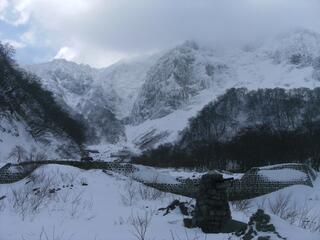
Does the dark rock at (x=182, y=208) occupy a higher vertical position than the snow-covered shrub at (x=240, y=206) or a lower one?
higher

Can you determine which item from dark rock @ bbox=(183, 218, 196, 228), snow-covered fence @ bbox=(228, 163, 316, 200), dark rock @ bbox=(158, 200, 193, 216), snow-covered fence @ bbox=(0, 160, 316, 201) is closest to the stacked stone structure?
dark rock @ bbox=(183, 218, 196, 228)

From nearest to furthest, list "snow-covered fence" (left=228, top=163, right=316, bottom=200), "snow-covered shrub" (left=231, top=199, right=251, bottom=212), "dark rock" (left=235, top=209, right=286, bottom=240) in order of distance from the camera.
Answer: "dark rock" (left=235, top=209, right=286, bottom=240) → "snow-covered shrub" (left=231, top=199, right=251, bottom=212) → "snow-covered fence" (left=228, top=163, right=316, bottom=200)

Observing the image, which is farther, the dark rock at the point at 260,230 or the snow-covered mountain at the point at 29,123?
the snow-covered mountain at the point at 29,123

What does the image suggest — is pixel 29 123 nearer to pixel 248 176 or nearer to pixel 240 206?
pixel 248 176

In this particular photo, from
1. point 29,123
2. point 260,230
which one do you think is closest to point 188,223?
point 260,230

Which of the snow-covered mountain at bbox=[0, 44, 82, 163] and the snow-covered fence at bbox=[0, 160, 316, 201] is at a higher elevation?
the snow-covered mountain at bbox=[0, 44, 82, 163]

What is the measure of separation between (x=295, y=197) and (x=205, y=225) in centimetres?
2433

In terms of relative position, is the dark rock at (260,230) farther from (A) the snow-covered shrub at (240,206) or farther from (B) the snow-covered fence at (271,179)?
(B) the snow-covered fence at (271,179)

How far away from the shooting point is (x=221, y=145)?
103125 millimetres

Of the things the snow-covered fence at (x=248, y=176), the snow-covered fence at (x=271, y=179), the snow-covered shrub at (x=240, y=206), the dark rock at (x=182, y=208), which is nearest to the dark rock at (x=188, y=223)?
the dark rock at (x=182, y=208)

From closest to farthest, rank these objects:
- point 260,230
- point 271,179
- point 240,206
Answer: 1. point 260,230
2. point 240,206
3. point 271,179

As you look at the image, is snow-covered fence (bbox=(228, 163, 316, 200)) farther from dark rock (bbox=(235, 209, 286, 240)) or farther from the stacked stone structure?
dark rock (bbox=(235, 209, 286, 240))

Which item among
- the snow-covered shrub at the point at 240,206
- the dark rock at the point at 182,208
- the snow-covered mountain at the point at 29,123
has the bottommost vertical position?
the snow-covered shrub at the point at 240,206

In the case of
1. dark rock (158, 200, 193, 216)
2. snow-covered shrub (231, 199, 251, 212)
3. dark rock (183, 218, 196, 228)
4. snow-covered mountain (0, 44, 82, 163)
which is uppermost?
snow-covered mountain (0, 44, 82, 163)
